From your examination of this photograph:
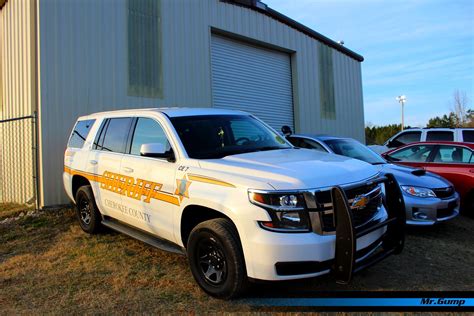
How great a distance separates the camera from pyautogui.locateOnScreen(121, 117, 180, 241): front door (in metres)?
4.39

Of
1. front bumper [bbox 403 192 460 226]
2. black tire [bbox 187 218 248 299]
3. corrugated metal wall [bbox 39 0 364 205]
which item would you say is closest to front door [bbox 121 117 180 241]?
black tire [bbox 187 218 248 299]

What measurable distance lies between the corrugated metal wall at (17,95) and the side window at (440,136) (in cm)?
1125

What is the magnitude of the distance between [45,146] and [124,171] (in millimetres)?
4070

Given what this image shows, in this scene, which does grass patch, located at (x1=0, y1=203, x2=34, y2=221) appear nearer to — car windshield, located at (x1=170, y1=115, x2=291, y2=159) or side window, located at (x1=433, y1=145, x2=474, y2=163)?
car windshield, located at (x1=170, y1=115, x2=291, y2=159)

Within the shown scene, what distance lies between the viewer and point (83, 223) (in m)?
6.45

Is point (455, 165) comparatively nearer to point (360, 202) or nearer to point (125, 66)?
point (360, 202)

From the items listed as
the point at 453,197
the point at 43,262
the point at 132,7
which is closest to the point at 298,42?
the point at 132,7

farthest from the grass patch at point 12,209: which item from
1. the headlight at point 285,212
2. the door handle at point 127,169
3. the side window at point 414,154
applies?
the side window at point 414,154

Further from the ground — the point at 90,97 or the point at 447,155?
the point at 90,97

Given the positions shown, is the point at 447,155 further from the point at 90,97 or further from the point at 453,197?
the point at 90,97

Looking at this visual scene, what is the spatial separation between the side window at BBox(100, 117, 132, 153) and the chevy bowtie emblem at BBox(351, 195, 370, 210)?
3110mm

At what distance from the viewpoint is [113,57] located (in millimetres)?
9539

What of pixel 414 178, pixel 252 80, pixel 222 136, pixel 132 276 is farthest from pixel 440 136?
pixel 132 276

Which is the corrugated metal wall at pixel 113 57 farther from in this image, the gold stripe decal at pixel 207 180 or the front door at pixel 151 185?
the gold stripe decal at pixel 207 180
